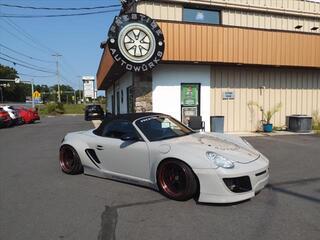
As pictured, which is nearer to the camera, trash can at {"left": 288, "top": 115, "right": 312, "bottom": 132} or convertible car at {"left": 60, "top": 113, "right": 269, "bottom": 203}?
convertible car at {"left": 60, "top": 113, "right": 269, "bottom": 203}

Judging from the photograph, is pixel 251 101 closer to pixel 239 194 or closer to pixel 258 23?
pixel 258 23

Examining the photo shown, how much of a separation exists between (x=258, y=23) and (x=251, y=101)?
4480 millimetres

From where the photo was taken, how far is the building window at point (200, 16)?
15491 mm

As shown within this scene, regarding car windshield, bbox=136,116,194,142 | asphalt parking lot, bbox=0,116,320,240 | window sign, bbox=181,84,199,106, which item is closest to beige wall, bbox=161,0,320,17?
window sign, bbox=181,84,199,106

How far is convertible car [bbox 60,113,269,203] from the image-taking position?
15.3 ft

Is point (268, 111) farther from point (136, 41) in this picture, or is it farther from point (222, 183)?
point (222, 183)

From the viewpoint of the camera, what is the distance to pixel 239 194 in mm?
4637

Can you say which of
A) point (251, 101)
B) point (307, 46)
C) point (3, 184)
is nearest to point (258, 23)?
point (307, 46)

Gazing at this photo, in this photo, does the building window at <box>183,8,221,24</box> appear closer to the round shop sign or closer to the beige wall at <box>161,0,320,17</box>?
the beige wall at <box>161,0,320,17</box>

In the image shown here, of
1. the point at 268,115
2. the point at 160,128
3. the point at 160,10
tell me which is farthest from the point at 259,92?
the point at 160,128

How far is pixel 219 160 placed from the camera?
15.6 ft

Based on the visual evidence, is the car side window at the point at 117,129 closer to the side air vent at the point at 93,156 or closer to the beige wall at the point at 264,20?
the side air vent at the point at 93,156

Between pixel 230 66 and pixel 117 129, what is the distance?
922 centimetres

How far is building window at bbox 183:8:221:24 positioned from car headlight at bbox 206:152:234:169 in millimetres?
11653
